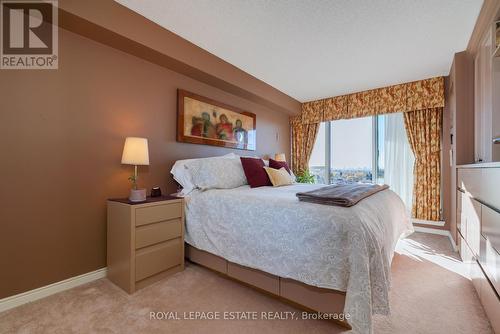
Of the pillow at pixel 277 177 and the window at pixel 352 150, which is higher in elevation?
the window at pixel 352 150

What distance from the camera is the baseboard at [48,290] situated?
5.23ft

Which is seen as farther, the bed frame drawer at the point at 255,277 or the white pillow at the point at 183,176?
the white pillow at the point at 183,176

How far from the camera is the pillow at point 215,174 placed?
2389 mm

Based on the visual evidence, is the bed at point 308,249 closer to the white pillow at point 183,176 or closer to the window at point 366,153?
the white pillow at point 183,176

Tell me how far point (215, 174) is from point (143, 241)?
964 mm

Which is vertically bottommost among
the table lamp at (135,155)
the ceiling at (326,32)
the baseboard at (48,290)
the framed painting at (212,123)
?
the baseboard at (48,290)

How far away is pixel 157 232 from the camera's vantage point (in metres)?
1.97

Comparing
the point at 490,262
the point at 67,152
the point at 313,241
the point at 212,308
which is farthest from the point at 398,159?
the point at 67,152

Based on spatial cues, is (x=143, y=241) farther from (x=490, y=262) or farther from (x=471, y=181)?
(x=471, y=181)

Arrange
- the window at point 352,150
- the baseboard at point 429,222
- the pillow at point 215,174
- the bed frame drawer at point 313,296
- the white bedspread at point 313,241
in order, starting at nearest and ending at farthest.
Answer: the white bedspread at point 313,241 < the bed frame drawer at point 313,296 < the pillow at point 215,174 < the baseboard at point 429,222 < the window at point 352,150

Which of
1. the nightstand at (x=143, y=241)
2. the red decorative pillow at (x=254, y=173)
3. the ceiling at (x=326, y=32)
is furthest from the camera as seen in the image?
the red decorative pillow at (x=254, y=173)

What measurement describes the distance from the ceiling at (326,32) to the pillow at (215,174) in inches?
54.7

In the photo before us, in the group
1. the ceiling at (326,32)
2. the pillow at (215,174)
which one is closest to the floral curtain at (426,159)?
the ceiling at (326,32)

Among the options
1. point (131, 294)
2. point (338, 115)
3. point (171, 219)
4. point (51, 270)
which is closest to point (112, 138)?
point (171, 219)
